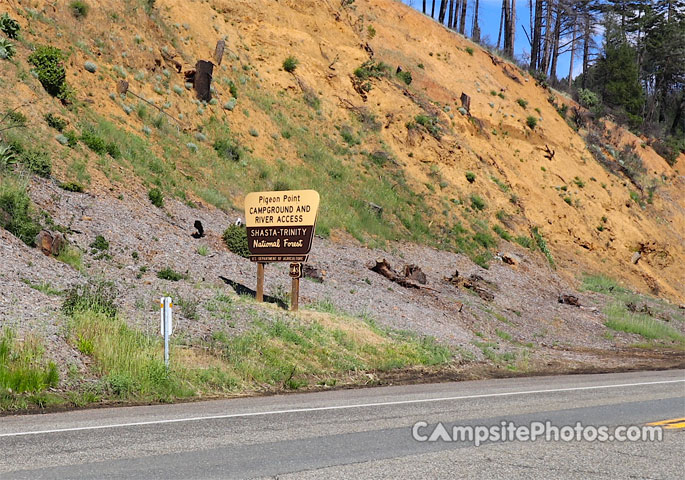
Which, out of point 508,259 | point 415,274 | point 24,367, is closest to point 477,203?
point 508,259

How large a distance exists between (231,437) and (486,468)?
2.97 meters

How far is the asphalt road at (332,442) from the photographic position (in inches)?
269

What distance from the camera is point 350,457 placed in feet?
24.1

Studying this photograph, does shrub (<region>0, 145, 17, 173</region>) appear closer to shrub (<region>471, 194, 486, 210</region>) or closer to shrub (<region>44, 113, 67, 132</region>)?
shrub (<region>44, 113, 67, 132</region>)

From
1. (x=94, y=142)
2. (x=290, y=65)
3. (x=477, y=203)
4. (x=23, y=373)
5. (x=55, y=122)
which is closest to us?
(x=23, y=373)

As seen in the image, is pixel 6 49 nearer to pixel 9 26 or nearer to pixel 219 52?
pixel 9 26

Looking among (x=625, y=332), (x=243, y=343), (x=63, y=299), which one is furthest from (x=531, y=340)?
(x=63, y=299)

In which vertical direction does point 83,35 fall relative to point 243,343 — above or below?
above

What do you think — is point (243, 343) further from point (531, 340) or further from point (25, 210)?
point (531, 340)

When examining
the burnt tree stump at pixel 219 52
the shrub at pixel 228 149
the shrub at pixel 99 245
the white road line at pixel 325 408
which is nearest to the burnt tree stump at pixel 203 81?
the shrub at pixel 228 149

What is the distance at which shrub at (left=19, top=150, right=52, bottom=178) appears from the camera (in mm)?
19625

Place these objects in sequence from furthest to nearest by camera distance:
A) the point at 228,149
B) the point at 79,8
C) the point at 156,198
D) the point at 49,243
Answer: the point at 228,149, the point at 79,8, the point at 156,198, the point at 49,243

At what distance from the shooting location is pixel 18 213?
16.7 meters

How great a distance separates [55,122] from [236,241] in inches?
271
